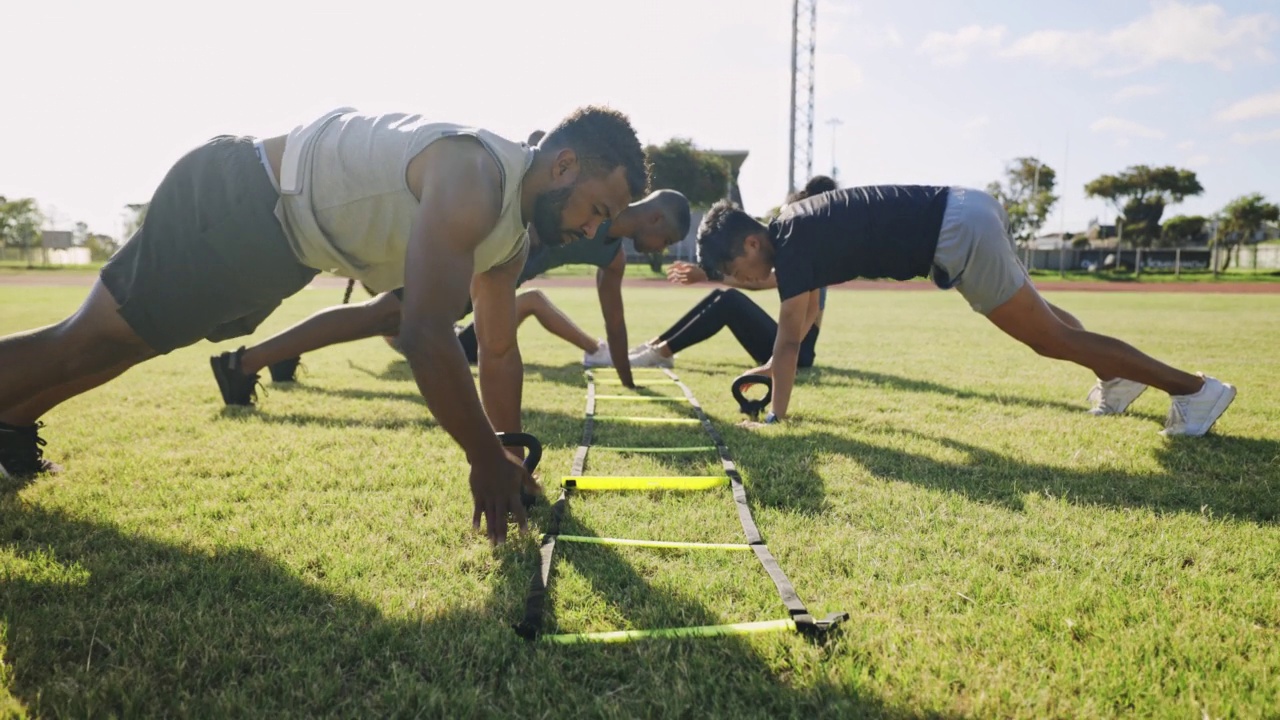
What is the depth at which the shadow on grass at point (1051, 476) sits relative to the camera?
310 centimetres

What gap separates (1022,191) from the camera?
2336 inches

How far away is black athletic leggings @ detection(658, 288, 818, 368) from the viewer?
22.0ft

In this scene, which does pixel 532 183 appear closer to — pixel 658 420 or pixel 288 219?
pixel 288 219

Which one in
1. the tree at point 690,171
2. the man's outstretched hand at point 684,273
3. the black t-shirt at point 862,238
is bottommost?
the man's outstretched hand at point 684,273

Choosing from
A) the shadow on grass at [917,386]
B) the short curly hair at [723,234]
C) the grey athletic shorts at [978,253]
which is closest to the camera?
the grey athletic shorts at [978,253]

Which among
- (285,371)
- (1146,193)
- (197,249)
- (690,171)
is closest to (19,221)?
(690,171)

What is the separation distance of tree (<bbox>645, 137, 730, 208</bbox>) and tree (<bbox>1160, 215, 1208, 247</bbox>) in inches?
1414

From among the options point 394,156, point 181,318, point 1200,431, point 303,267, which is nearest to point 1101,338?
point 1200,431

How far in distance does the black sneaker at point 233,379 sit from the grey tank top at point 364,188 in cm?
244

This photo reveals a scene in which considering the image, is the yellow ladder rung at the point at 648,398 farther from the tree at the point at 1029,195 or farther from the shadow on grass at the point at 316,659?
the tree at the point at 1029,195

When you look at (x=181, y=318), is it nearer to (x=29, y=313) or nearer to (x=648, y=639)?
(x=648, y=639)

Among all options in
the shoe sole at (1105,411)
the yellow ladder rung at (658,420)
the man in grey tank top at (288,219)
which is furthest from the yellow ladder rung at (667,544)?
the shoe sole at (1105,411)

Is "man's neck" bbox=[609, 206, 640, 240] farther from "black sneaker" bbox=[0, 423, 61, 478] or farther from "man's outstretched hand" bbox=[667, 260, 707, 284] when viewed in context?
"black sneaker" bbox=[0, 423, 61, 478]

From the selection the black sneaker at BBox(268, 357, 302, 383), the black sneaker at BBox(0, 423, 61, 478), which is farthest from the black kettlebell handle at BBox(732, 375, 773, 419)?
the black sneaker at BBox(0, 423, 61, 478)
